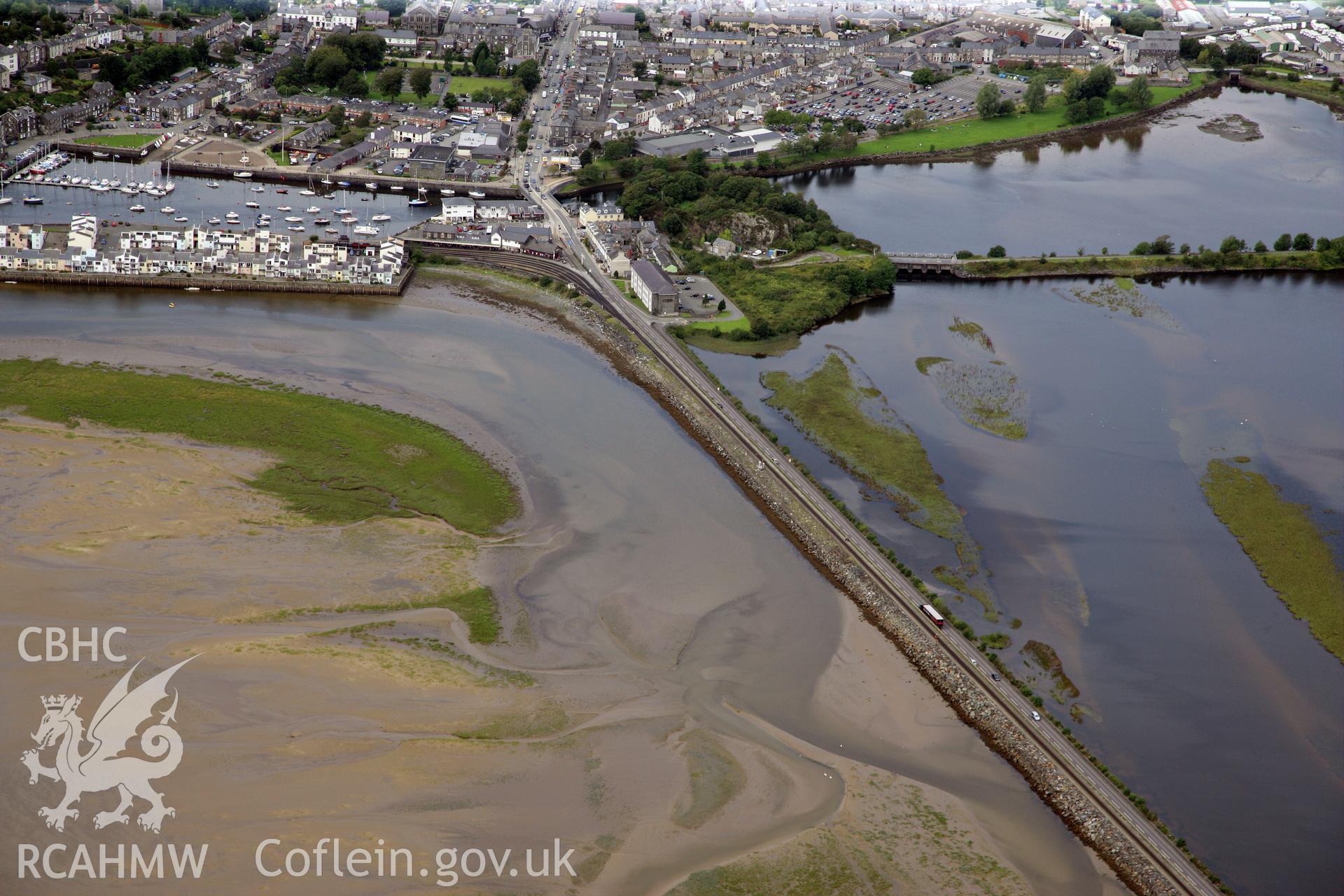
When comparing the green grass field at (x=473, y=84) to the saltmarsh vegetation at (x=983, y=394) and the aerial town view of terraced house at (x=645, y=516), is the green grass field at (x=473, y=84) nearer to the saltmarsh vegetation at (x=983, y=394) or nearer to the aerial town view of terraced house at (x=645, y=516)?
the aerial town view of terraced house at (x=645, y=516)

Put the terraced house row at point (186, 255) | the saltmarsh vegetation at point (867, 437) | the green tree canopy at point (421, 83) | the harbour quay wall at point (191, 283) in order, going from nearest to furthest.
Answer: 1. the saltmarsh vegetation at point (867, 437)
2. the harbour quay wall at point (191, 283)
3. the terraced house row at point (186, 255)
4. the green tree canopy at point (421, 83)

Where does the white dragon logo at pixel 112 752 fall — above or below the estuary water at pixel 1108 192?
below

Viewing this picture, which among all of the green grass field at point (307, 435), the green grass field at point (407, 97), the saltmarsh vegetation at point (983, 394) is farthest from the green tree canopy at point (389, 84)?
the saltmarsh vegetation at point (983, 394)

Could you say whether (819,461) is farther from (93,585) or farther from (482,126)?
(482,126)

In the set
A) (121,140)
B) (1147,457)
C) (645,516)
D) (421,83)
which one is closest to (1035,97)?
(421,83)

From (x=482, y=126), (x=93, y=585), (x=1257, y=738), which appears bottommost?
(x=1257, y=738)

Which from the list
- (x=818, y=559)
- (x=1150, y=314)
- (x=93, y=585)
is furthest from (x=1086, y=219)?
(x=93, y=585)

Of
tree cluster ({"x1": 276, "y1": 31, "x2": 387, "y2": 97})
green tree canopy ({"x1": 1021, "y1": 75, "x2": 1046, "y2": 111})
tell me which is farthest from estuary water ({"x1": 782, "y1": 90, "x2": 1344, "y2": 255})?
tree cluster ({"x1": 276, "y1": 31, "x2": 387, "y2": 97})

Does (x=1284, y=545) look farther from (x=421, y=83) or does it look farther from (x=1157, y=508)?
(x=421, y=83)
